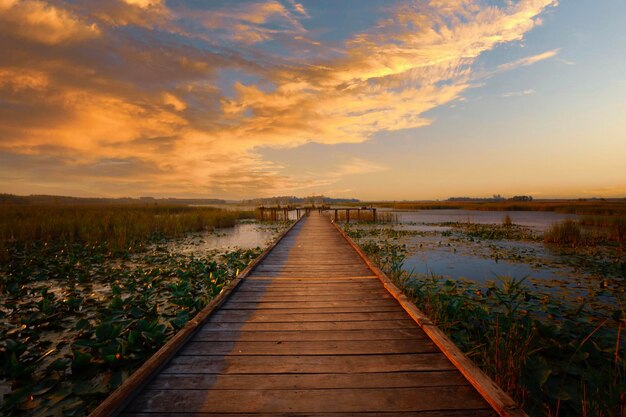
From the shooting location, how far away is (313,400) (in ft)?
6.45

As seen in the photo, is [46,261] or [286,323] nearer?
[286,323]

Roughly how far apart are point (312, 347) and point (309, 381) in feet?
1.68

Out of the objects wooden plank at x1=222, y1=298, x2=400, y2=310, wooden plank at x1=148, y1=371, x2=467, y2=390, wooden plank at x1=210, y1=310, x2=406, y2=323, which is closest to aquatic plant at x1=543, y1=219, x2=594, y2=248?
wooden plank at x1=222, y1=298, x2=400, y2=310

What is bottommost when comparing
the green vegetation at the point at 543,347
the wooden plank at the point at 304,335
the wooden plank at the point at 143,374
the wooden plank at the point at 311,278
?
the green vegetation at the point at 543,347

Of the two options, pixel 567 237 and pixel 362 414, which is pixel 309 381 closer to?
pixel 362 414

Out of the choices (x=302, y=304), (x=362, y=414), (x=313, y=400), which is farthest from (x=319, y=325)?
(x=362, y=414)

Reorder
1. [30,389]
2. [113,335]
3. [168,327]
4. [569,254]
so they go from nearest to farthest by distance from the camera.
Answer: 1. [30,389]
2. [113,335]
3. [168,327]
4. [569,254]

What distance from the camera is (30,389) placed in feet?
8.79

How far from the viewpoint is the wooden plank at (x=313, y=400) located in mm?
1886

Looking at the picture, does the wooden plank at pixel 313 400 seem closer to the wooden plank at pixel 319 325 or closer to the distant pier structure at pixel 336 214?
the wooden plank at pixel 319 325

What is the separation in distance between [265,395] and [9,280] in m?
7.46

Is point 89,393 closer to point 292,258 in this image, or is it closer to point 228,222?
point 292,258

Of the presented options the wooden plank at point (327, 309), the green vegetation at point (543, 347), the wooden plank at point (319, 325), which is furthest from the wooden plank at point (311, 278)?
the wooden plank at point (319, 325)

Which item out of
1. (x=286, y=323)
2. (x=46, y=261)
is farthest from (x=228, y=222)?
(x=286, y=323)
